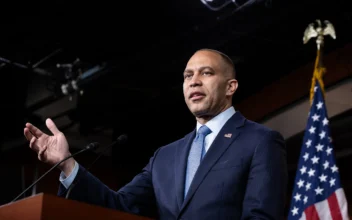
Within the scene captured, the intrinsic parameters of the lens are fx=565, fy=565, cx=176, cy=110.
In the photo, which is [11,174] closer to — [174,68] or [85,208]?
[174,68]

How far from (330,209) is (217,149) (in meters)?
2.08

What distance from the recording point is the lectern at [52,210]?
52.7 inches

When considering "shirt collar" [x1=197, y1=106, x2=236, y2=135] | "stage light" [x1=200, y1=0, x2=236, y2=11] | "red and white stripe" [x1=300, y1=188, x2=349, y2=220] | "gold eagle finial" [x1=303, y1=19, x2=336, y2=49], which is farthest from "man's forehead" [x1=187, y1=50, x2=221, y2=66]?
"gold eagle finial" [x1=303, y1=19, x2=336, y2=49]

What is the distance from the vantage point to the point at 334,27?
4.67m

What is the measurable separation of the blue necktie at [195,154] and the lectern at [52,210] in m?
0.41

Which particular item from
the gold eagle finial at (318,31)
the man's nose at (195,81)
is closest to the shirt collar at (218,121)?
the man's nose at (195,81)

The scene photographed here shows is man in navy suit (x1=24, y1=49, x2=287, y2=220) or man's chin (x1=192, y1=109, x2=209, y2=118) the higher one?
man's chin (x1=192, y1=109, x2=209, y2=118)

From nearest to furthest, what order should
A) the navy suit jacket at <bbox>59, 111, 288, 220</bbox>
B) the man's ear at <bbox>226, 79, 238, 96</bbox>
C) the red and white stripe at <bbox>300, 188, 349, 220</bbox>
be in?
the navy suit jacket at <bbox>59, 111, 288, 220</bbox>
the man's ear at <bbox>226, 79, 238, 96</bbox>
the red and white stripe at <bbox>300, 188, 349, 220</bbox>

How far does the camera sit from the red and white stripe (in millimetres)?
3650

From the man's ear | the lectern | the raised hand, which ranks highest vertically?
the man's ear

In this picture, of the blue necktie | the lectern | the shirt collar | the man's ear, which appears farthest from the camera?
the man's ear

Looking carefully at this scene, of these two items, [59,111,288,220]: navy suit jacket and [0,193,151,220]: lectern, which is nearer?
[0,193,151,220]: lectern

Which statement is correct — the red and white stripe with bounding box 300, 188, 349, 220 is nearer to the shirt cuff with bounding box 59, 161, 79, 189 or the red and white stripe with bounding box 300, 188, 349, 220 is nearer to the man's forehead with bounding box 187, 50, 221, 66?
the man's forehead with bounding box 187, 50, 221, 66

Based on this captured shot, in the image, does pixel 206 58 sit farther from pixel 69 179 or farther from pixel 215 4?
pixel 215 4
